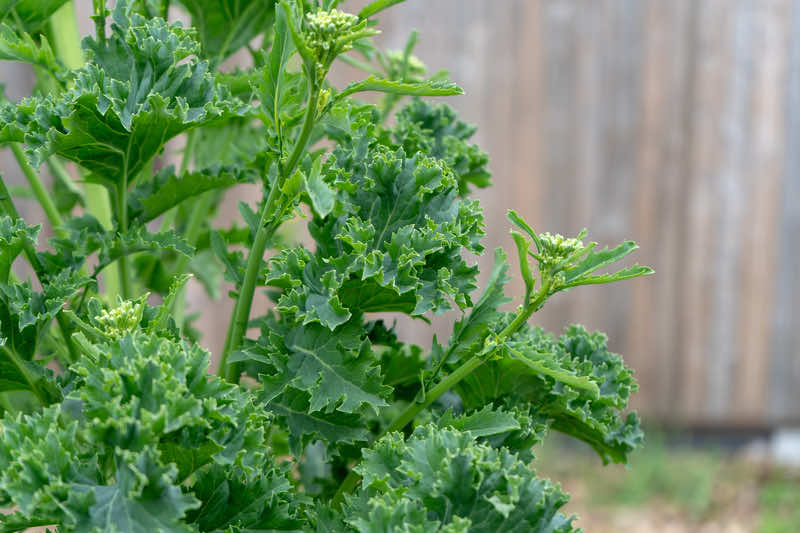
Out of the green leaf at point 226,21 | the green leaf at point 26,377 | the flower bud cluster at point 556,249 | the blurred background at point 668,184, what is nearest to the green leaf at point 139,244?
the green leaf at point 26,377

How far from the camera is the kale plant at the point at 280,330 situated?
546mm

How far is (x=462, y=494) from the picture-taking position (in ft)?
1.89

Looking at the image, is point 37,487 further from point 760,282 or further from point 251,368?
point 760,282

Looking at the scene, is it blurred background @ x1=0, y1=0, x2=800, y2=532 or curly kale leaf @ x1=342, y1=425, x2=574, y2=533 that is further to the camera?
blurred background @ x1=0, y1=0, x2=800, y2=532

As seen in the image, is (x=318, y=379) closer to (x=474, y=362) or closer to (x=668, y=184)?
(x=474, y=362)

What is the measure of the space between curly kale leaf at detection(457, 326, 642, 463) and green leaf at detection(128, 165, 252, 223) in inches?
11.7

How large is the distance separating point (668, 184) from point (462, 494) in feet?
9.07

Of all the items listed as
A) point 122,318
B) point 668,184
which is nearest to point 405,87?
point 122,318

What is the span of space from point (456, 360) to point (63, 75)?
425 millimetres

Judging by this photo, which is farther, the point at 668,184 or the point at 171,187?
the point at 668,184

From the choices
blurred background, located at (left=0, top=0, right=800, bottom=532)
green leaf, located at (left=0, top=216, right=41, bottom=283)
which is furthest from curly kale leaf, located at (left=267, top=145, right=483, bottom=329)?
blurred background, located at (left=0, top=0, right=800, bottom=532)

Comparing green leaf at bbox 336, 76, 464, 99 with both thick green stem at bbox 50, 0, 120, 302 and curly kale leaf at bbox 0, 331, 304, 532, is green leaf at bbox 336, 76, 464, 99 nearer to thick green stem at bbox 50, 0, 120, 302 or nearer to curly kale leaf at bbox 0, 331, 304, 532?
curly kale leaf at bbox 0, 331, 304, 532

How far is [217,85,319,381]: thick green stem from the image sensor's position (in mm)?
590

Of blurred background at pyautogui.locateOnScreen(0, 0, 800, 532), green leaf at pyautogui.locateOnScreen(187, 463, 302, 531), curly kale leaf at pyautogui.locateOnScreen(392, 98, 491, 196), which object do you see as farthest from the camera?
blurred background at pyautogui.locateOnScreen(0, 0, 800, 532)
